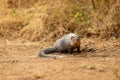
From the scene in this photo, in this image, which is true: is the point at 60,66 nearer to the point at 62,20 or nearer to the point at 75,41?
the point at 75,41

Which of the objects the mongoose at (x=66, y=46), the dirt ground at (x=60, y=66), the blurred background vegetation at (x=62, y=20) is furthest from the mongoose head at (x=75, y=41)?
the blurred background vegetation at (x=62, y=20)

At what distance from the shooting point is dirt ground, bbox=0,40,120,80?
20.1ft

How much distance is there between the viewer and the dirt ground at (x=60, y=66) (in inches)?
242

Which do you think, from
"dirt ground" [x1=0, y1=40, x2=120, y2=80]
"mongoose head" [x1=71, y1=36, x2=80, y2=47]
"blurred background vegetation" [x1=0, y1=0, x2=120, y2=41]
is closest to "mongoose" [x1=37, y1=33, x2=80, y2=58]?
"mongoose head" [x1=71, y1=36, x2=80, y2=47]

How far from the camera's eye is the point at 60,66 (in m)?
6.91

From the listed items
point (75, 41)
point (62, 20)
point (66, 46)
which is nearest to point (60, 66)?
point (75, 41)

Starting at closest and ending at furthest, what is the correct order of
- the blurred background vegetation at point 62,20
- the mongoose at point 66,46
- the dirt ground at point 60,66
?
the dirt ground at point 60,66
the mongoose at point 66,46
the blurred background vegetation at point 62,20

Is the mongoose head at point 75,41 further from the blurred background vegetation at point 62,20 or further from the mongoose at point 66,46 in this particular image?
the blurred background vegetation at point 62,20

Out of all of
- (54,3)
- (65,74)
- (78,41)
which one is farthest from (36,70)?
(54,3)

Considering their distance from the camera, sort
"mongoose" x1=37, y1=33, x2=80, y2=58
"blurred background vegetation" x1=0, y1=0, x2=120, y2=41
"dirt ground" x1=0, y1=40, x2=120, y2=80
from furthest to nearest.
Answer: "blurred background vegetation" x1=0, y1=0, x2=120, y2=41, "mongoose" x1=37, y1=33, x2=80, y2=58, "dirt ground" x1=0, y1=40, x2=120, y2=80

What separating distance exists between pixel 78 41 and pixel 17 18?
3596 mm

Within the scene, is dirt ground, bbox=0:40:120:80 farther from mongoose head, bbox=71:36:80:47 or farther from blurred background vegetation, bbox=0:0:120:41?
blurred background vegetation, bbox=0:0:120:41

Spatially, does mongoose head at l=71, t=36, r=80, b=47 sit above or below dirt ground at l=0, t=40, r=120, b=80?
above

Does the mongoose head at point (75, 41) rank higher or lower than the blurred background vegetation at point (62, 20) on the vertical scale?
lower
